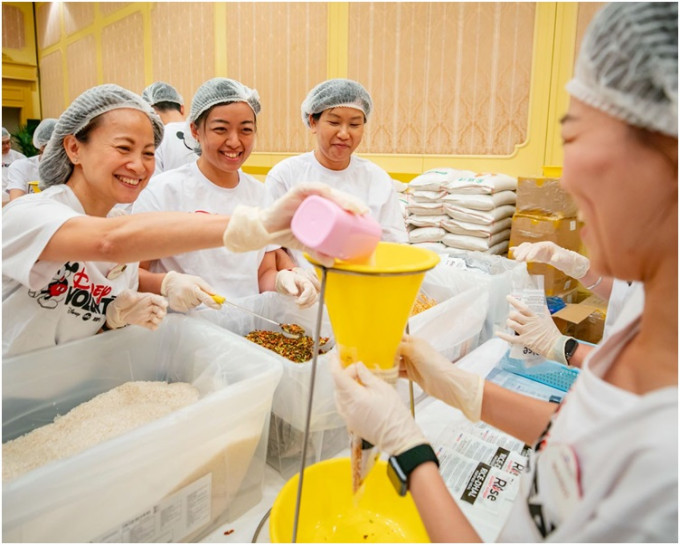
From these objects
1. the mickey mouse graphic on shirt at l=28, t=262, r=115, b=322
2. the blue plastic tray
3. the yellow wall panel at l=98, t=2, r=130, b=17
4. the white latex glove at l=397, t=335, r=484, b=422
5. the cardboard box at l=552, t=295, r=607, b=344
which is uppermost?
the yellow wall panel at l=98, t=2, r=130, b=17

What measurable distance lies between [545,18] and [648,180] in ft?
10.8

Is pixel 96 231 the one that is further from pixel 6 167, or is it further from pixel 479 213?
pixel 6 167

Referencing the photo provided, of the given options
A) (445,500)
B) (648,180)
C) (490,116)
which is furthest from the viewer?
(490,116)

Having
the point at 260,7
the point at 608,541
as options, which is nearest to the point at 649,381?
the point at 608,541

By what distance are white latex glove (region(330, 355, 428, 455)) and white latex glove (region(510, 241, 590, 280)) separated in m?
1.20

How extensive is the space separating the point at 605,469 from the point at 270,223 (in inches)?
26.6

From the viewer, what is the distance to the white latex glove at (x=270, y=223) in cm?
89

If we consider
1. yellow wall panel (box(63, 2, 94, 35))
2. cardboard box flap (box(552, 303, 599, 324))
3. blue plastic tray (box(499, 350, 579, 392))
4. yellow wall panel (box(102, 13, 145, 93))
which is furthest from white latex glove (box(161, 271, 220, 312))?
yellow wall panel (box(63, 2, 94, 35))

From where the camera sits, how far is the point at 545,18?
10.6ft

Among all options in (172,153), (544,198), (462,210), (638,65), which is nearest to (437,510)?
(638,65)

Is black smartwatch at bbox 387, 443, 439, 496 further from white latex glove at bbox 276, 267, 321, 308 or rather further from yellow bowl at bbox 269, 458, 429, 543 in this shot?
white latex glove at bbox 276, 267, 321, 308

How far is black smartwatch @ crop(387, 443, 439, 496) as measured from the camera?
0.80m

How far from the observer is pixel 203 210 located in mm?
Result: 1979

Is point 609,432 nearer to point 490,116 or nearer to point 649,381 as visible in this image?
point 649,381
